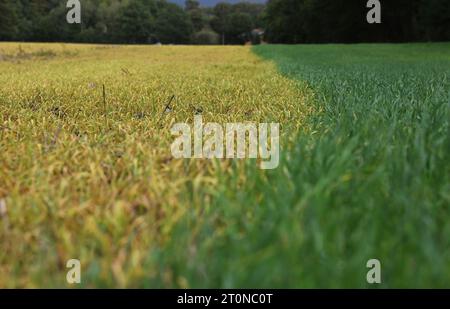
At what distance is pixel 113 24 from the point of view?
90.6 meters

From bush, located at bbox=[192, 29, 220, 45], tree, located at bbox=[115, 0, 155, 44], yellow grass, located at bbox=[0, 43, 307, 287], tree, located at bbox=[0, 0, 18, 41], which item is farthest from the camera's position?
bush, located at bbox=[192, 29, 220, 45]

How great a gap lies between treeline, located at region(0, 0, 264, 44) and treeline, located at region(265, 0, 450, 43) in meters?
24.6

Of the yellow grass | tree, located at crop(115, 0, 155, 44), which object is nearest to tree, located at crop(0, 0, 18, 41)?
tree, located at crop(115, 0, 155, 44)

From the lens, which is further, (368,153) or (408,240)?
(368,153)

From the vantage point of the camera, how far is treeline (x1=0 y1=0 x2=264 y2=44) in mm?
84038

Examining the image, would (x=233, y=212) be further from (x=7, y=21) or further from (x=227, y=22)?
(x=227, y=22)

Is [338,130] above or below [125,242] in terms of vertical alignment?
above

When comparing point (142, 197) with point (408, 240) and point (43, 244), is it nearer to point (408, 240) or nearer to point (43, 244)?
point (43, 244)

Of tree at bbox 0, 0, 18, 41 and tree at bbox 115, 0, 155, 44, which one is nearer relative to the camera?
tree at bbox 0, 0, 18, 41

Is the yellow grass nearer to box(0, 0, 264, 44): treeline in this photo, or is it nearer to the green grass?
the green grass

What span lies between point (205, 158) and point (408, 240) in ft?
4.98

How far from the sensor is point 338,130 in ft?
11.1

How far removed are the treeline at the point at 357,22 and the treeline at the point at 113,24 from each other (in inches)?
A: 970
